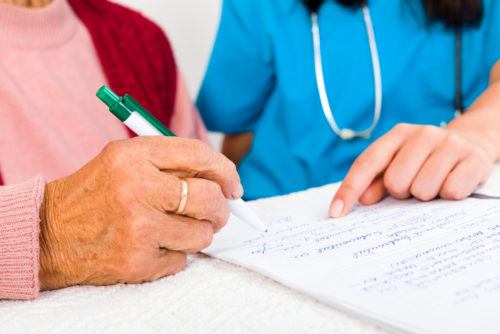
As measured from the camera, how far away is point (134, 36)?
882 millimetres

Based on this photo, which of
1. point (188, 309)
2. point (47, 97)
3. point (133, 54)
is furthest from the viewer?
point (133, 54)

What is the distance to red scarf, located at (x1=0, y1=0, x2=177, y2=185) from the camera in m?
0.84

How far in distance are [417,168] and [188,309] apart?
0.32 metres

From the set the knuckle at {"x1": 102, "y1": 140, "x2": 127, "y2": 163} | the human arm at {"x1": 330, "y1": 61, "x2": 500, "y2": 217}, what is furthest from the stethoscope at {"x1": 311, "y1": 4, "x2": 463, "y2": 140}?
the knuckle at {"x1": 102, "y1": 140, "x2": 127, "y2": 163}

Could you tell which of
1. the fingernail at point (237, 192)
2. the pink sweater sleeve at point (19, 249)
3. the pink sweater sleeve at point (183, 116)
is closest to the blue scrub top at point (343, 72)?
the pink sweater sleeve at point (183, 116)

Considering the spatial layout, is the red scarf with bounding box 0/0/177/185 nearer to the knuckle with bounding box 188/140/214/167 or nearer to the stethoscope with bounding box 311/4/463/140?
the stethoscope with bounding box 311/4/463/140

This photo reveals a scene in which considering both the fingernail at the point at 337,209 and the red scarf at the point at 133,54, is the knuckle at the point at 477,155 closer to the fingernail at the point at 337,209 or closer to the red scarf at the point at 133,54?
the fingernail at the point at 337,209

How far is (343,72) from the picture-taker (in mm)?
809

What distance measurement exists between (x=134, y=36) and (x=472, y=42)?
0.62 meters

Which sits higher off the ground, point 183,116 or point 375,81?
point 375,81

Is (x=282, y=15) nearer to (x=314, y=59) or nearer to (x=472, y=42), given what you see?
(x=314, y=59)

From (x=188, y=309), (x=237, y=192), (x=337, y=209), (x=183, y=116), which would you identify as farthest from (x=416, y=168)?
(x=183, y=116)

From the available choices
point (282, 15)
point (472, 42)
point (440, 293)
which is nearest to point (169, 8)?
point (282, 15)

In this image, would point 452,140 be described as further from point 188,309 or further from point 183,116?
point 183,116
